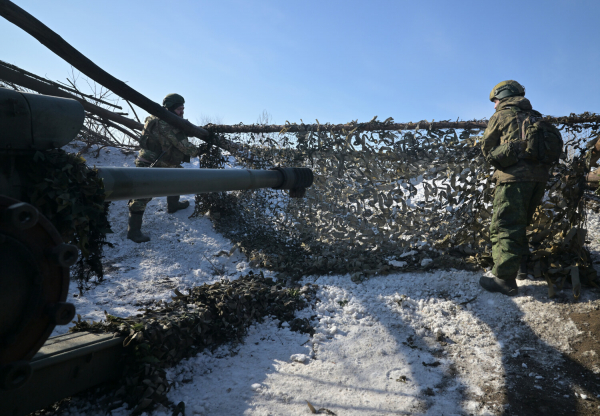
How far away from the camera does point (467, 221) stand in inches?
180

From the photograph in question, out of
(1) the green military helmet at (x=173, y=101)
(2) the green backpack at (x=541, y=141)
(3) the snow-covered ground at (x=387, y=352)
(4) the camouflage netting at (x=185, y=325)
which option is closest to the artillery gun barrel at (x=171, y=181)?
(4) the camouflage netting at (x=185, y=325)

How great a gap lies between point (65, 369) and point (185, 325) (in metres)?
0.97

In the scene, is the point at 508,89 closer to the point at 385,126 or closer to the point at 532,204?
the point at 532,204

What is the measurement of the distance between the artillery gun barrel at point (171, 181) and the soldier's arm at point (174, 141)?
3.21 metres

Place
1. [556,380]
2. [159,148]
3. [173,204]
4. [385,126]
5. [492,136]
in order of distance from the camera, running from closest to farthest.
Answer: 1. [556,380]
2. [492,136]
3. [385,126]
4. [159,148]
5. [173,204]

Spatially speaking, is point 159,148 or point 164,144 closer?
point 164,144

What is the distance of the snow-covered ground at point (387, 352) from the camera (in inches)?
95.5

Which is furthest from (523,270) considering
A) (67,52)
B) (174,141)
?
(174,141)

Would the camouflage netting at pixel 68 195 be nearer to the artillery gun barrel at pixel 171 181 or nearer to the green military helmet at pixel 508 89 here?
the artillery gun barrel at pixel 171 181

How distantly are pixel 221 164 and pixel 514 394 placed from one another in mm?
5329

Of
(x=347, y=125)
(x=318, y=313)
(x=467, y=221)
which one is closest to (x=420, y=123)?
(x=347, y=125)

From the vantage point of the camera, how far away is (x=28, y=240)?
125cm

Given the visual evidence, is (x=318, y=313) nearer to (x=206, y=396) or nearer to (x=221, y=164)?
(x=206, y=396)

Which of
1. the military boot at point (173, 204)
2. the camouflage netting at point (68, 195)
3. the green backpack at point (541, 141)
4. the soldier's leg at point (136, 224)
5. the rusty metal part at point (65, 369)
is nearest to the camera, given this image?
the camouflage netting at point (68, 195)
